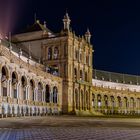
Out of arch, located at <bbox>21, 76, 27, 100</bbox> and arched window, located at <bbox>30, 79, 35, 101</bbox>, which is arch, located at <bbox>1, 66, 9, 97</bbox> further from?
arched window, located at <bbox>30, 79, 35, 101</bbox>

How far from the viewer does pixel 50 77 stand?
278 ft

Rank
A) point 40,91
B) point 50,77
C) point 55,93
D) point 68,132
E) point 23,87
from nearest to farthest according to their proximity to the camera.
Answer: point 68,132 → point 23,87 → point 40,91 → point 50,77 → point 55,93

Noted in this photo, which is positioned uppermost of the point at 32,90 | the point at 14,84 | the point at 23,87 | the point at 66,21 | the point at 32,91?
the point at 66,21

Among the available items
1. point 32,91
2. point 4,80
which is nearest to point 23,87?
point 32,91

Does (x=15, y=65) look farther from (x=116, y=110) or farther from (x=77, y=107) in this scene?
(x=116, y=110)

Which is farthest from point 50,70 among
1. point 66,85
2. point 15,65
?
point 15,65

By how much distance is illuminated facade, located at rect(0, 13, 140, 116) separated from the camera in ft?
213

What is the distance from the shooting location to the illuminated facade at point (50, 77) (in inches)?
2559

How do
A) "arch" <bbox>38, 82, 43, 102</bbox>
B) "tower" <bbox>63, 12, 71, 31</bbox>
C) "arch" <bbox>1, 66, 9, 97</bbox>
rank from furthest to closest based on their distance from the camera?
1. "tower" <bbox>63, 12, 71, 31</bbox>
2. "arch" <bbox>38, 82, 43, 102</bbox>
3. "arch" <bbox>1, 66, 9, 97</bbox>

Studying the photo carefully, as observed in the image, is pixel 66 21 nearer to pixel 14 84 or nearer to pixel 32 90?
pixel 32 90

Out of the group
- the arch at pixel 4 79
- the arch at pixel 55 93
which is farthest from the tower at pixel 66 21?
the arch at pixel 4 79

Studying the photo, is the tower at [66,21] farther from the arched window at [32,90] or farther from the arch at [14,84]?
the arch at [14,84]

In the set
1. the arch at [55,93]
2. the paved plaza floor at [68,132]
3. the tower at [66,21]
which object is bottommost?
the paved plaza floor at [68,132]

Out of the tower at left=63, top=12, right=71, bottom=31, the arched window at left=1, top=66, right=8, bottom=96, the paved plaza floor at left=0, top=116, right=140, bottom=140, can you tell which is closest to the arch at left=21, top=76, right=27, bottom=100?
the arched window at left=1, top=66, right=8, bottom=96
